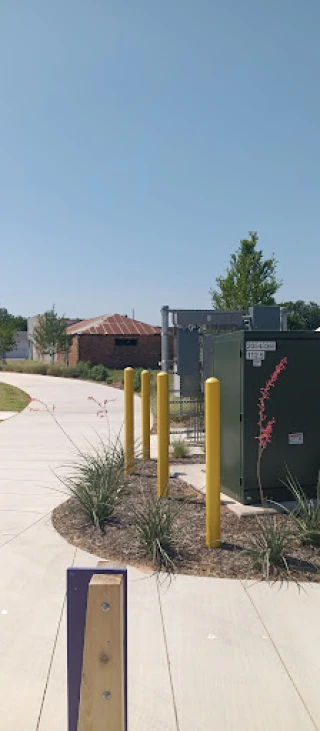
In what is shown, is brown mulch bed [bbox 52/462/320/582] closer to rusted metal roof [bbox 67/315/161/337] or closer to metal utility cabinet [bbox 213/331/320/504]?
metal utility cabinet [bbox 213/331/320/504]

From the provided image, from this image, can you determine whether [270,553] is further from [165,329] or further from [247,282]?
[247,282]

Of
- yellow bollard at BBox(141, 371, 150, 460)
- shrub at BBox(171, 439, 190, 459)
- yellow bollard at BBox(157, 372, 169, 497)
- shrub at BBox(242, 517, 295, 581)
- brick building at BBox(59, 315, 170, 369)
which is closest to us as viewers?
shrub at BBox(242, 517, 295, 581)

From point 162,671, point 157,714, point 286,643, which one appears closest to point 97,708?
point 157,714

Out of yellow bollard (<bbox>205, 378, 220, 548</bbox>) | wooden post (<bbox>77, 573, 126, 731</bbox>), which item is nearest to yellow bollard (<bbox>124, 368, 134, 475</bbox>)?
yellow bollard (<bbox>205, 378, 220, 548</bbox>)

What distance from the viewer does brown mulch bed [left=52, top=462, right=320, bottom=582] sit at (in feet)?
16.1

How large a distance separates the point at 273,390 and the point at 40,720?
4.04 m

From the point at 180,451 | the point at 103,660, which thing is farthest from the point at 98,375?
the point at 103,660

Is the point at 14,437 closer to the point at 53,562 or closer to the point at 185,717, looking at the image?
the point at 53,562

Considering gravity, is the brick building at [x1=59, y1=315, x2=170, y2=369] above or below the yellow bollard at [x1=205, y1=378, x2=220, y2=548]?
above

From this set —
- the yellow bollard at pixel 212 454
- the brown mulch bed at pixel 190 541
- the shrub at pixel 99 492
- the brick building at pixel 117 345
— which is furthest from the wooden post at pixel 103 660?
the brick building at pixel 117 345

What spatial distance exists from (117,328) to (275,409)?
1548 inches

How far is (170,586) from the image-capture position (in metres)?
4.61

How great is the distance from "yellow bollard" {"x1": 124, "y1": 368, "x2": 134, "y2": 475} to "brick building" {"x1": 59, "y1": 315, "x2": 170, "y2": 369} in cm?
3472

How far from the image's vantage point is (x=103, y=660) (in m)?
2.10
